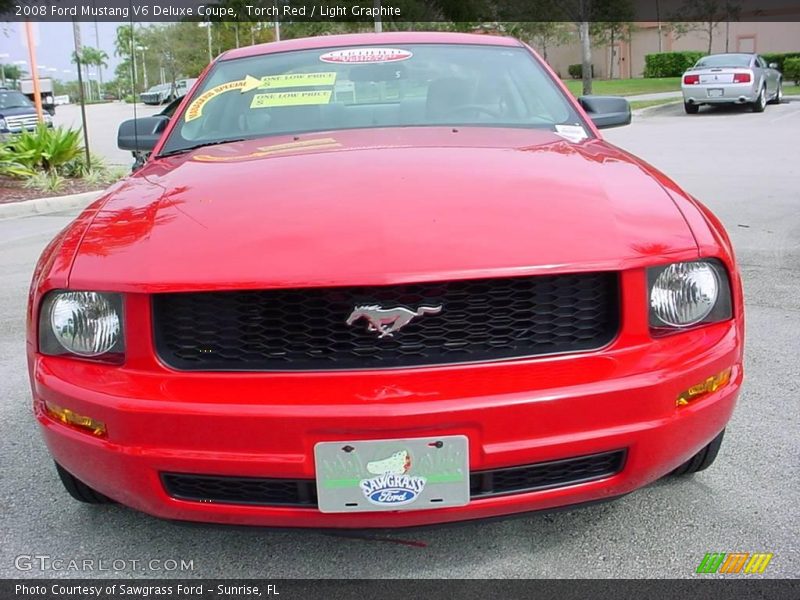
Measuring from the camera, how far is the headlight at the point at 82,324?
1.89 meters

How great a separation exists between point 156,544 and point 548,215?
1.42 metres

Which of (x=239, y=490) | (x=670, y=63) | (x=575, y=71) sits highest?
(x=575, y=71)

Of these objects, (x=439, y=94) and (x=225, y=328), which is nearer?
(x=225, y=328)

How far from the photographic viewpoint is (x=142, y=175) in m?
2.72

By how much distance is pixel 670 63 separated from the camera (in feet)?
144

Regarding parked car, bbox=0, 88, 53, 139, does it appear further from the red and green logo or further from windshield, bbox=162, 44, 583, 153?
the red and green logo

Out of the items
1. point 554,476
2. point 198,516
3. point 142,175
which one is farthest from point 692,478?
point 142,175

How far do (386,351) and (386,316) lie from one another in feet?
0.29

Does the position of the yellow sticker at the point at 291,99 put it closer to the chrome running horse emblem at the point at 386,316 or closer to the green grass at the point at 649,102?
the chrome running horse emblem at the point at 386,316

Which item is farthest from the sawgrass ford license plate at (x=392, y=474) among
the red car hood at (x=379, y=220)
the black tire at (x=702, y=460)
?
the black tire at (x=702, y=460)

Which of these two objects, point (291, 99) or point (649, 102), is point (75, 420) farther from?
point (649, 102)

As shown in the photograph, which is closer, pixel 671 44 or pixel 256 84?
pixel 256 84

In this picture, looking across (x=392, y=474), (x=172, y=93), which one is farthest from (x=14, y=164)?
(x=392, y=474)

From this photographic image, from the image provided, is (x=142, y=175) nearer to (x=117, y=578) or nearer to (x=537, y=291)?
(x=117, y=578)
